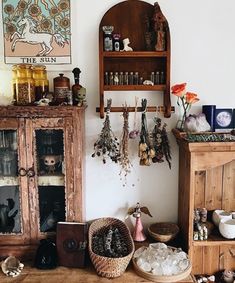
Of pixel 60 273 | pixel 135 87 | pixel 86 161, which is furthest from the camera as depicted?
pixel 86 161

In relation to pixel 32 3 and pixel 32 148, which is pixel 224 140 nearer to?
pixel 32 148

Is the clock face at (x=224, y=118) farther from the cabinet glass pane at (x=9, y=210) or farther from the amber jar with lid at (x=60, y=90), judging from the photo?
the cabinet glass pane at (x=9, y=210)

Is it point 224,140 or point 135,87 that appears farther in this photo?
point 135,87

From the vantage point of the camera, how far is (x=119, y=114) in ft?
7.61

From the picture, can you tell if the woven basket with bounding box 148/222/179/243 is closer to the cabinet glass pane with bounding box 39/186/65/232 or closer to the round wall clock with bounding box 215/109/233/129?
the cabinet glass pane with bounding box 39/186/65/232

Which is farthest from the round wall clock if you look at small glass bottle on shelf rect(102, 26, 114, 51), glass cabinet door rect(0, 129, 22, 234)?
glass cabinet door rect(0, 129, 22, 234)

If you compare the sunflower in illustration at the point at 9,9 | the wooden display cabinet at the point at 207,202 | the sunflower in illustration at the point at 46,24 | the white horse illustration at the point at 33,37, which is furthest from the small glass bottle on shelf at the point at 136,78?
the sunflower in illustration at the point at 9,9

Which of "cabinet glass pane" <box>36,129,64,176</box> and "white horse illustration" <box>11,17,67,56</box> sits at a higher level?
"white horse illustration" <box>11,17,67,56</box>

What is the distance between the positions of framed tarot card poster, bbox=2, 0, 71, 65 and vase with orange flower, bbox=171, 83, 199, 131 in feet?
2.35

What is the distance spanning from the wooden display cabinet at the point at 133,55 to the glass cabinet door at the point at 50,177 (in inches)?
14.4

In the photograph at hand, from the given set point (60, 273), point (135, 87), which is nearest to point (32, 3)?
point (135, 87)

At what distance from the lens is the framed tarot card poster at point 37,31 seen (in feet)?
7.27

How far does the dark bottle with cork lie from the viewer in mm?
2125

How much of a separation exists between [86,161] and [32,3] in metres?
1.07
